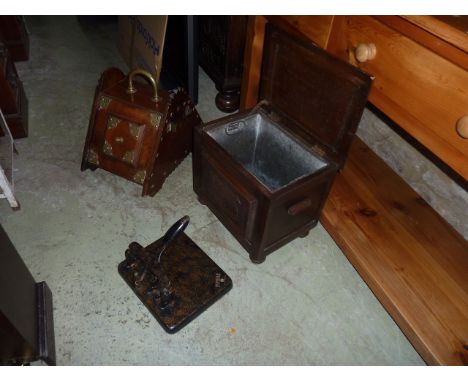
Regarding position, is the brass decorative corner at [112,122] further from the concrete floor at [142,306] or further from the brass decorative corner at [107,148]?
the concrete floor at [142,306]

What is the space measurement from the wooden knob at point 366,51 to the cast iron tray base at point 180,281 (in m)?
0.80

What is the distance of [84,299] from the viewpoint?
1.18 metres

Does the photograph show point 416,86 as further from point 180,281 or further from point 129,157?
point 129,157

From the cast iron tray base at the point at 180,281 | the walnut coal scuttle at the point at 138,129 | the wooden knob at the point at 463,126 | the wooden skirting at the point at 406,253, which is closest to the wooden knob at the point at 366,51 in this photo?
the wooden knob at the point at 463,126

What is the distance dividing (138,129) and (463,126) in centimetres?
107

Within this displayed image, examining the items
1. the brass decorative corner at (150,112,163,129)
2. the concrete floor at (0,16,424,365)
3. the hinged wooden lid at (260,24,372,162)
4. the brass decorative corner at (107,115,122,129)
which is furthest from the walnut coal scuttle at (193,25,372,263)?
the brass decorative corner at (107,115,122,129)

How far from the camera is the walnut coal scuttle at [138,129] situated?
1.38 metres

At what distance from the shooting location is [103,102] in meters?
1.43

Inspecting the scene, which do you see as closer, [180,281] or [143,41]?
[180,281]

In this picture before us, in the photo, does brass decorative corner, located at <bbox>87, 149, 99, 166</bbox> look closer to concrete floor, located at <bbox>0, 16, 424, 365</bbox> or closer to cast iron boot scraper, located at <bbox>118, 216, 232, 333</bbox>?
concrete floor, located at <bbox>0, 16, 424, 365</bbox>

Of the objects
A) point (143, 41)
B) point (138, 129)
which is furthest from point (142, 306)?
point (143, 41)

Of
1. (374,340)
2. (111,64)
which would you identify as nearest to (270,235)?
(374,340)

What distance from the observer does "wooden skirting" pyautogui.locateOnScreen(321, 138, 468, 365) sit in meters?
1.04
